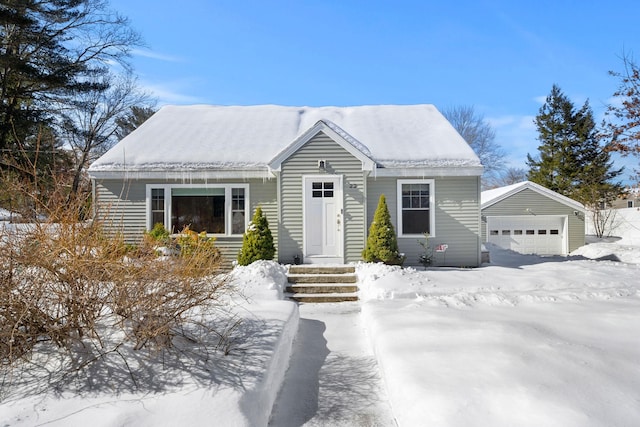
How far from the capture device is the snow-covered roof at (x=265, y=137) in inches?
432

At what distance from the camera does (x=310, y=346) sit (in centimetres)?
548

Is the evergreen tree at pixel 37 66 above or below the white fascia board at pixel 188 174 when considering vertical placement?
above

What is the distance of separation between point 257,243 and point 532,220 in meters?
14.9

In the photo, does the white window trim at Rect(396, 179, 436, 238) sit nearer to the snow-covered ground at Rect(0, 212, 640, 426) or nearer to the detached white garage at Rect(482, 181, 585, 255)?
the snow-covered ground at Rect(0, 212, 640, 426)

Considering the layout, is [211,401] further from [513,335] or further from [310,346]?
[513,335]

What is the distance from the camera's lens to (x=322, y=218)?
10.4 meters

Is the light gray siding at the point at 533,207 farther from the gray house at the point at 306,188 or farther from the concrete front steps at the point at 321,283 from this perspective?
the concrete front steps at the point at 321,283

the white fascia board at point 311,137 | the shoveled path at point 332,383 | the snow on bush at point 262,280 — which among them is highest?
the white fascia board at point 311,137

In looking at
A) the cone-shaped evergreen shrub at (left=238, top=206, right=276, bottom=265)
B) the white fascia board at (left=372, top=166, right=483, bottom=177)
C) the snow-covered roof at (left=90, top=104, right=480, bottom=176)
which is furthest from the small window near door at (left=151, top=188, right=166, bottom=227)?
the white fascia board at (left=372, top=166, right=483, bottom=177)

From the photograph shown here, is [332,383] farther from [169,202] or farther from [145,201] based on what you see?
[145,201]

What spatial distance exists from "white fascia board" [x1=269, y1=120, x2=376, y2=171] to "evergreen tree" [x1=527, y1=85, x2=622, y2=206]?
2126cm

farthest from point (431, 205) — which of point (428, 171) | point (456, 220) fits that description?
point (428, 171)

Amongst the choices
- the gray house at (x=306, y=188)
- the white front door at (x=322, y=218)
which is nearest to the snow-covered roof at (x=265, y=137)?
the gray house at (x=306, y=188)

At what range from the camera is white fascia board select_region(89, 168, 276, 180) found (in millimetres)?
10859
